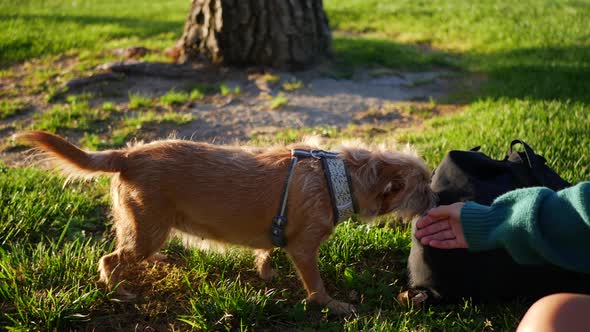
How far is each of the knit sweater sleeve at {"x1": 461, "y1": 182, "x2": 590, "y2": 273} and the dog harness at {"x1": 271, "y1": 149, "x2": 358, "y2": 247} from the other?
0.91 metres

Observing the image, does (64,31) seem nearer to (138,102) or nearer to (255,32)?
(138,102)

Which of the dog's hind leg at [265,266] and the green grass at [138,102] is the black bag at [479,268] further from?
the green grass at [138,102]

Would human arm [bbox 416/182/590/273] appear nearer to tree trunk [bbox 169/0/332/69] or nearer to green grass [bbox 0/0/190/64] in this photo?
tree trunk [bbox 169/0/332/69]

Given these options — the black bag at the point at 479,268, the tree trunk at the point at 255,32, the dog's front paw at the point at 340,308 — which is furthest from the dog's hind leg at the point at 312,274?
the tree trunk at the point at 255,32

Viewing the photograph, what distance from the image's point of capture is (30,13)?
38.9 feet

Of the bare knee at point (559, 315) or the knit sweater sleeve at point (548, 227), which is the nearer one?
the bare knee at point (559, 315)

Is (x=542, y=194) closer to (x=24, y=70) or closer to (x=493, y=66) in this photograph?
(x=493, y=66)

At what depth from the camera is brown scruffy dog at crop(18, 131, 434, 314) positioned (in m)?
3.12

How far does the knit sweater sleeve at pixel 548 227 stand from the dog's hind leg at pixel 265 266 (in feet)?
5.10

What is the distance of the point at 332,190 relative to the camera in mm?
3184

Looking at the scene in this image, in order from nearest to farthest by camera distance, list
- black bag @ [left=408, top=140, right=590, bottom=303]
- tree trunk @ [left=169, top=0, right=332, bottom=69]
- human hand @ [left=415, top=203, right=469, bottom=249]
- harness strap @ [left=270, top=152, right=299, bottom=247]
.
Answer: human hand @ [left=415, top=203, right=469, bottom=249] < black bag @ [left=408, top=140, right=590, bottom=303] < harness strap @ [left=270, top=152, right=299, bottom=247] < tree trunk @ [left=169, top=0, right=332, bottom=69]

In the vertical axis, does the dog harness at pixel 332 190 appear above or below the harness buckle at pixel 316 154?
below

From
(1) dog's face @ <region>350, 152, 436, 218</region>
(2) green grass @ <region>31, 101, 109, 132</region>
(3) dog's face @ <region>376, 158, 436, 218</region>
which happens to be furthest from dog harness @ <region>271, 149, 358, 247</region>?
(2) green grass @ <region>31, 101, 109, 132</region>

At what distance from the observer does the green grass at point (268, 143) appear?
10.1 feet
